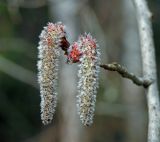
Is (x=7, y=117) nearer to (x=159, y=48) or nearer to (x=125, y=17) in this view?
(x=125, y=17)

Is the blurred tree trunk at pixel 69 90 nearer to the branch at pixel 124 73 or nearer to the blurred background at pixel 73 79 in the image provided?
the blurred background at pixel 73 79

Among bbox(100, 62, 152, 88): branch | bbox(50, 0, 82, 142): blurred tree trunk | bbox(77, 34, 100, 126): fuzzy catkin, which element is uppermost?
bbox(50, 0, 82, 142): blurred tree trunk

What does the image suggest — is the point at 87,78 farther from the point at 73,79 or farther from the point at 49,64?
the point at 73,79

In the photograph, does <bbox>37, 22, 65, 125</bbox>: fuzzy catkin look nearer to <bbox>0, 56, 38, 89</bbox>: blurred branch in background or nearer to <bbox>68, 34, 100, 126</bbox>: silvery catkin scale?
<bbox>68, 34, 100, 126</bbox>: silvery catkin scale

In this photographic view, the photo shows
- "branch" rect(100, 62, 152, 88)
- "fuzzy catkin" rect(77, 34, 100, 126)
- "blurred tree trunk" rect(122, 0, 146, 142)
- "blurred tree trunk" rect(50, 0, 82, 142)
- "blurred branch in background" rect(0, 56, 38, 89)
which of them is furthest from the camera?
"blurred tree trunk" rect(122, 0, 146, 142)

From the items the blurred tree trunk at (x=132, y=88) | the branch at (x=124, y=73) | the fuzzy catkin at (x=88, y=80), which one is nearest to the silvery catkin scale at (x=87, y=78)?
the fuzzy catkin at (x=88, y=80)

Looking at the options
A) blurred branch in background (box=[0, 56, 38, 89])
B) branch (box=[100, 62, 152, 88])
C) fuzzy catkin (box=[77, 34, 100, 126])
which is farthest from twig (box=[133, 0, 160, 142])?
blurred branch in background (box=[0, 56, 38, 89])

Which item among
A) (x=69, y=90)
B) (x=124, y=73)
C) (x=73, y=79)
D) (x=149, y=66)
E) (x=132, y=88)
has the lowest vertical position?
(x=124, y=73)

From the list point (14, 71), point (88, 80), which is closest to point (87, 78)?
point (88, 80)
